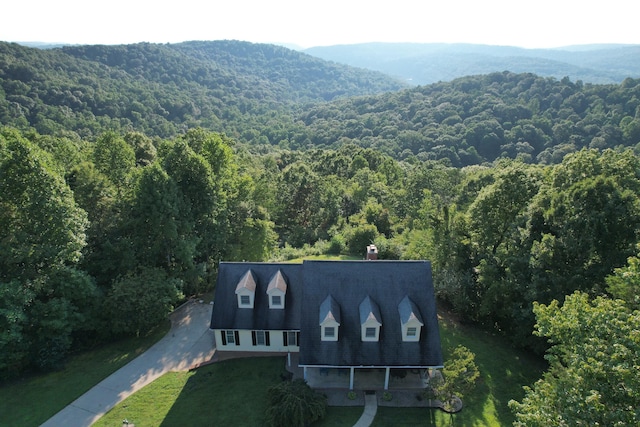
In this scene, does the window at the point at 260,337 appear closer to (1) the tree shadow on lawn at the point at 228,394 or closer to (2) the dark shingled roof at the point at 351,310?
(2) the dark shingled roof at the point at 351,310

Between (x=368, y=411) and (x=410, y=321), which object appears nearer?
(x=368, y=411)

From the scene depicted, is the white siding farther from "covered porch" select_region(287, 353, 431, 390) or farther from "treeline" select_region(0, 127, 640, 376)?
"treeline" select_region(0, 127, 640, 376)

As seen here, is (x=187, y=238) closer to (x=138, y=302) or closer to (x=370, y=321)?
(x=138, y=302)

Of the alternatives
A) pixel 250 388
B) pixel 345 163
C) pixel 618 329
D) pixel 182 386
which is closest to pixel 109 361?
pixel 182 386

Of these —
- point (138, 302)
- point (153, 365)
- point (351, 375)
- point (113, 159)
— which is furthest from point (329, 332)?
point (113, 159)

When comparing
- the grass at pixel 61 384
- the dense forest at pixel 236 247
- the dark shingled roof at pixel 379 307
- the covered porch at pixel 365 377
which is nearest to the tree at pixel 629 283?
the dense forest at pixel 236 247

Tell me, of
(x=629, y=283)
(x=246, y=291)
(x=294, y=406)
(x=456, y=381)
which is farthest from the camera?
(x=246, y=291)

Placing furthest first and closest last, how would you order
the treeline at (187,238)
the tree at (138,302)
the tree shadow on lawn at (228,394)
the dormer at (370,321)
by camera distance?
the tree at (138,302) < the treeline at (187,238) < the dormer at (370,321) < the tree shadow on lawn at (228,394)

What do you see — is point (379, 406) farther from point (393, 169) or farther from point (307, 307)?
point (393, 169)
